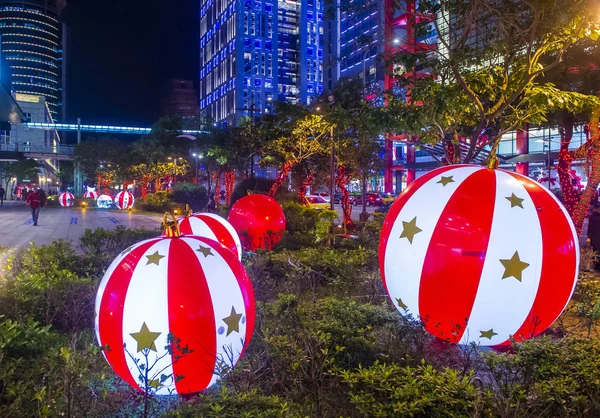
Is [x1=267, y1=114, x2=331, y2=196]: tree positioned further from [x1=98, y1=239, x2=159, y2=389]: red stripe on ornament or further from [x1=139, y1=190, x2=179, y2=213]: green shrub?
[x1=139, y1=190, x2=179, y2=213]: green shrub

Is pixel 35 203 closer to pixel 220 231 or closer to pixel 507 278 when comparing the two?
pixel 220 231

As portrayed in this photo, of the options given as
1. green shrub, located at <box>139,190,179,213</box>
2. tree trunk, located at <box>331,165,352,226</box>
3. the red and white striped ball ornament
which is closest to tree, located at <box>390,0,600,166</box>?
the red and white striped ball ornament

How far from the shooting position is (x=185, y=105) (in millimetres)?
143625

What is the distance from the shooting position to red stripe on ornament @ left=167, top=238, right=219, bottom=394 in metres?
3.82

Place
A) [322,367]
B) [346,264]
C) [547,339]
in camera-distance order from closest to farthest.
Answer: [322,367] → [547,339] → [346,264]

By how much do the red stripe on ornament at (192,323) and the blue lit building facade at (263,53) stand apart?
110 m

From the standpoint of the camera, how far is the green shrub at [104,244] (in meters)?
9.15

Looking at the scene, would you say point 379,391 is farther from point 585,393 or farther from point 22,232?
point 22,232

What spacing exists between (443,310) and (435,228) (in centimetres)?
80

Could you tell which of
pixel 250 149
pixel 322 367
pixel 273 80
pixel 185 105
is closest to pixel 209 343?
pixel 322 367

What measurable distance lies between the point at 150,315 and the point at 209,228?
3805 mm

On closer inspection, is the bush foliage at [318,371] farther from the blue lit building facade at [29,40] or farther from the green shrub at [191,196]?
the blue lit building facade at [29,40]

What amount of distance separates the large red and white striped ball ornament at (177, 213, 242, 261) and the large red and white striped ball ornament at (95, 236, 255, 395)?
3.32 m

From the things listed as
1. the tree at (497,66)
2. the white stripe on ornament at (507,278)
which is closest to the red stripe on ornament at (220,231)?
the tree at (497,66)
